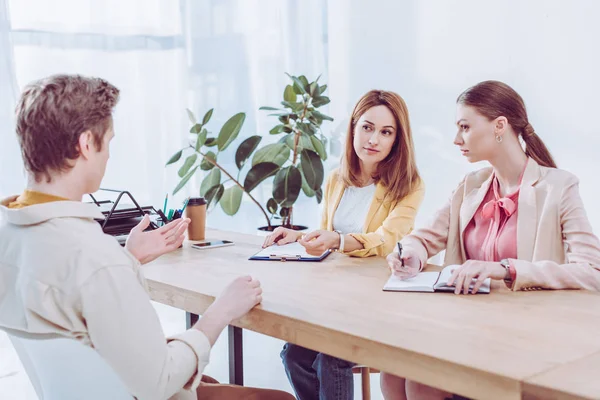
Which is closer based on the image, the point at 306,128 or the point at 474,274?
the point at 474,274

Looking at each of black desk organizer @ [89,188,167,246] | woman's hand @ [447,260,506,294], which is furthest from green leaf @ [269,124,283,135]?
woman's hand @ [447,260,506,294]

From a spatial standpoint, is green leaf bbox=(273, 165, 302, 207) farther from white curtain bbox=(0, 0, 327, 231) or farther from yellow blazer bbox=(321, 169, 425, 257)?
white curtain bbox=(0, 0, 327, 231)

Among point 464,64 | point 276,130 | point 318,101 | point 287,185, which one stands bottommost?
point 287,185

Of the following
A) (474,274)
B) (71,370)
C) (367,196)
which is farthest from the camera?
(367,196)

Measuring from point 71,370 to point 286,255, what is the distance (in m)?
0.95

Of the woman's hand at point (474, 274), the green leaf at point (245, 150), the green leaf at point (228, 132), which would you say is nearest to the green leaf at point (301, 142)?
the green leaf at point (245, 150)

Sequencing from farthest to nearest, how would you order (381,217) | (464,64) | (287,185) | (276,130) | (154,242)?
1. (464,64)
2. (276,130)
3. (287,185)
4. (381,217)
5. (154,242)

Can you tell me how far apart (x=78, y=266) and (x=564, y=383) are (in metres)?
0.74

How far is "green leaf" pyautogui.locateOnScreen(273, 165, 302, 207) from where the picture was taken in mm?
3270

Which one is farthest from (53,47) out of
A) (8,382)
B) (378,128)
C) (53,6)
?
(378,128)

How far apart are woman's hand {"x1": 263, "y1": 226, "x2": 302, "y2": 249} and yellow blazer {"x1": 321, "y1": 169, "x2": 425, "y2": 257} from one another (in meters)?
0.24

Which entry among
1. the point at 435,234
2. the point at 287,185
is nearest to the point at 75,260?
the point at 435,234

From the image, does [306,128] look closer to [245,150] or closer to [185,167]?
[245,150]

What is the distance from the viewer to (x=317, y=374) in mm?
2062
